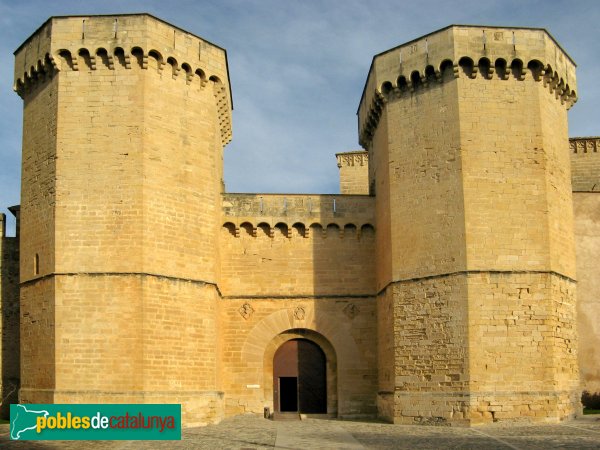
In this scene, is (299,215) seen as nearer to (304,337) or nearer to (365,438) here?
(304,337)

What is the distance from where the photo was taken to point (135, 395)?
48.6 feet

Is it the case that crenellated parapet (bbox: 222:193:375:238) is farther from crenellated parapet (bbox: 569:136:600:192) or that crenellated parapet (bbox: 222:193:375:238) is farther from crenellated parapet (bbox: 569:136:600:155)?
crenellated parapet (bbox: 569:136:600:155)

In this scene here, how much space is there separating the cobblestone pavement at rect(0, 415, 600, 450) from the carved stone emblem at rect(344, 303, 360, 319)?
10.4 ft

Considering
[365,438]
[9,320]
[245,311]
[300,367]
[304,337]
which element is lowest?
[365,438]

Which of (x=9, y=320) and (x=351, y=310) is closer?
(x=9, y=320)

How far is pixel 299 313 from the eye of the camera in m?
18.8

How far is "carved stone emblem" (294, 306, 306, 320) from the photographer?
18766 mm

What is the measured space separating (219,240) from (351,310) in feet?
11.7

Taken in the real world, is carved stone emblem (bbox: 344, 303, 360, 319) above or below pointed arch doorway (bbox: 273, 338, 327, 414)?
above

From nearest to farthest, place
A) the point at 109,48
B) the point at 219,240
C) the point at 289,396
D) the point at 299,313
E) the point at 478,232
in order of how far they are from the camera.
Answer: the point at 478,232 → the point at 109,48 → the point at 219,240 → the point at 299,313 → the point at 289,396

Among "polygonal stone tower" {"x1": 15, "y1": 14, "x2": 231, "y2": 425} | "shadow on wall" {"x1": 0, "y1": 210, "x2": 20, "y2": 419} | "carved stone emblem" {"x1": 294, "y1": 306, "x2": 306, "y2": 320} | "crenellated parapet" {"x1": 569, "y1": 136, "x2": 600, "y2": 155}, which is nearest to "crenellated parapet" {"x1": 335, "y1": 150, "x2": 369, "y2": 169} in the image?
"crenellated parapet" {"x1": 569, "y1": 136, "x2": 600, "y2": 155}

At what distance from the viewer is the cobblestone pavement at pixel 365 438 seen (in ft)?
40.7

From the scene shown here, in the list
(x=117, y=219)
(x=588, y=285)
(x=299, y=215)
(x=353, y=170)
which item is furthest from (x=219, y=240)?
(x=353, y=170)

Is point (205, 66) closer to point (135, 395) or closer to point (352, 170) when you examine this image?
point (135, 395)
